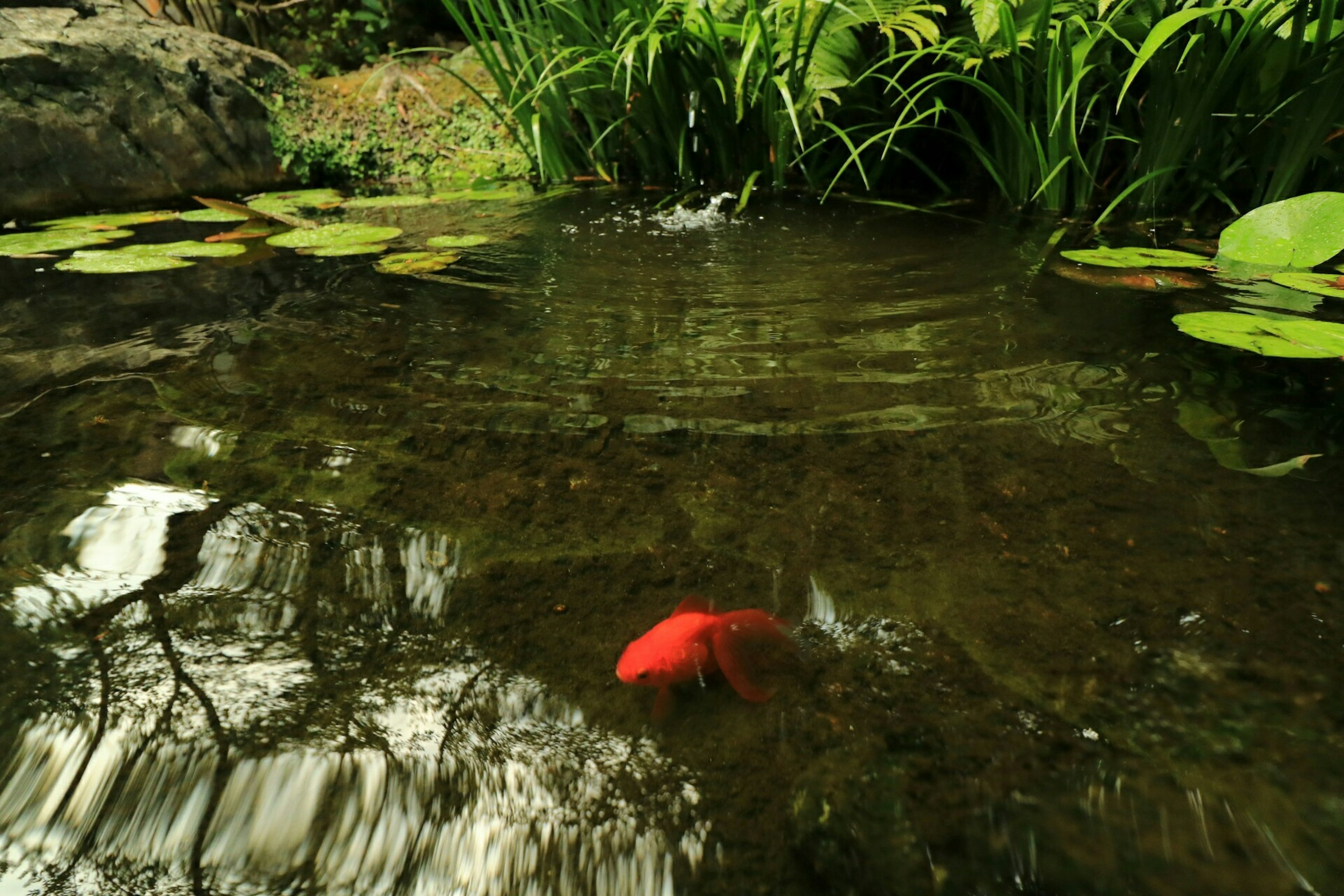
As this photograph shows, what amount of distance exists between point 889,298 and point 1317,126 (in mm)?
1432

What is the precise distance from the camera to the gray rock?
3.40 metres

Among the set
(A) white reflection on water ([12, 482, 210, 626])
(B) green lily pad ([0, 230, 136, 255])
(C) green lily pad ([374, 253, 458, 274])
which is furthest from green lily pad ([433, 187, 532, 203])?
(A) white reflection on water ([12, 482, 210, 626])

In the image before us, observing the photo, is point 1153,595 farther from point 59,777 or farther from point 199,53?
point 199,53

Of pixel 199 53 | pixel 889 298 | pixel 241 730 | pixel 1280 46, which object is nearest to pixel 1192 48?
pixel 1280 46

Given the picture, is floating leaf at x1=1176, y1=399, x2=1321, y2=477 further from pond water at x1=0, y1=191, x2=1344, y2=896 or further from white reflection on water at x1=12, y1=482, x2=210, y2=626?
white reflection on water at x1=12, y1=482, x2=210, y2=626

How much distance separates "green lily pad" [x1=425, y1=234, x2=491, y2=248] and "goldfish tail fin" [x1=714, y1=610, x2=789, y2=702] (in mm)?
2130

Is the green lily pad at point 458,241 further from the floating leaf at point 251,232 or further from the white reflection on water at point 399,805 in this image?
the white reflection on water at point 399,805

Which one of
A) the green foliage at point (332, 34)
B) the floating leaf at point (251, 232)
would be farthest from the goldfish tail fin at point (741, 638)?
the green foliage at point (332, 34)

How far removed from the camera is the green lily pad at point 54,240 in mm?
2688

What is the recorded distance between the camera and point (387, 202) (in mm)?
3689

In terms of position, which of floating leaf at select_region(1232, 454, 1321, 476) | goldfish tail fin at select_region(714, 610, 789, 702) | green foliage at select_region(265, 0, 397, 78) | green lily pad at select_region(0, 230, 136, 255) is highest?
green foliage at select_region(265, 0, 397, 78)

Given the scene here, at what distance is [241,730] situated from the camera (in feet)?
2.48

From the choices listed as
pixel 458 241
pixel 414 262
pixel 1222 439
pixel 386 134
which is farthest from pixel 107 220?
pixel 1222 439

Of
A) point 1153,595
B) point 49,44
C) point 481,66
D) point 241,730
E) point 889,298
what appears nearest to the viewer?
point 241,730
